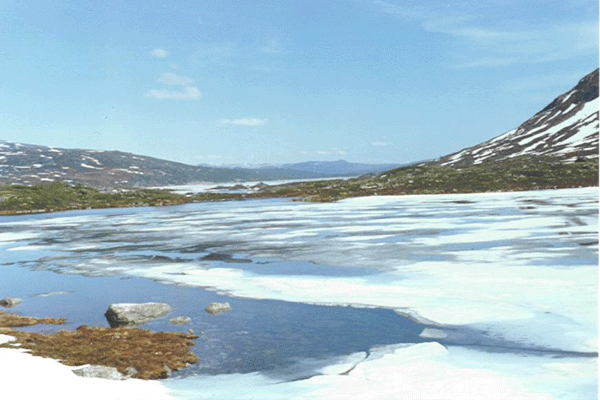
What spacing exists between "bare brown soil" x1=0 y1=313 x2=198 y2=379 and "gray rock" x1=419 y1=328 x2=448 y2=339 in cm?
722

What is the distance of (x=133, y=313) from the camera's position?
794 inches

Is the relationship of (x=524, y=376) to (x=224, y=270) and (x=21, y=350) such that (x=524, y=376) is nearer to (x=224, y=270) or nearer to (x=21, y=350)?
(x=21, y=350)

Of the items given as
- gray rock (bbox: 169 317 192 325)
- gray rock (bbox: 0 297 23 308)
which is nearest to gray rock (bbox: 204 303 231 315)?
gray rock (bbox: 169 317 192 325)

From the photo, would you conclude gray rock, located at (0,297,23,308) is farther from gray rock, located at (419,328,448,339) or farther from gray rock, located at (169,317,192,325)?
gray rock, located at (419,328,448,339)

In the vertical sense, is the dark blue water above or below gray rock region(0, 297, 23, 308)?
above

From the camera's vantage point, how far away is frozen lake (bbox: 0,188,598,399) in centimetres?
1302

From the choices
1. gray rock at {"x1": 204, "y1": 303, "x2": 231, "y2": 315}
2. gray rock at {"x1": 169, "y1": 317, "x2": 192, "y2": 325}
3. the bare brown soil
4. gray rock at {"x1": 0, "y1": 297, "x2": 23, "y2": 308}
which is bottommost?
gray rock at {"x1": 0, "y1": 297, "x2": 23, "y2": 308}

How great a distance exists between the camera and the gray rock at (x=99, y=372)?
13906mm

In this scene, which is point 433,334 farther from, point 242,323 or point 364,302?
point 242,323

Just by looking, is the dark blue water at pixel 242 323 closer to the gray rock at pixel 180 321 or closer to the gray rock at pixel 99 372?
the gray rock at pixel 180 321

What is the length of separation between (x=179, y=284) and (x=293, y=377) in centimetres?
1438

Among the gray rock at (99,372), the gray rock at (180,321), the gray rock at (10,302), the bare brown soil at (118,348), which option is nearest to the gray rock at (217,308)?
the gray rock at (180,321)

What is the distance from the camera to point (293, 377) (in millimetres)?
13477

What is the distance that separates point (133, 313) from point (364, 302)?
9209 mm
